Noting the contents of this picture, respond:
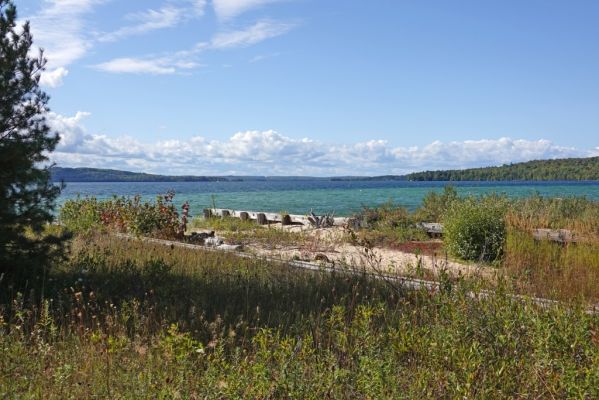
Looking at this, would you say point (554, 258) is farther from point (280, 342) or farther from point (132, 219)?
point (132, 219)

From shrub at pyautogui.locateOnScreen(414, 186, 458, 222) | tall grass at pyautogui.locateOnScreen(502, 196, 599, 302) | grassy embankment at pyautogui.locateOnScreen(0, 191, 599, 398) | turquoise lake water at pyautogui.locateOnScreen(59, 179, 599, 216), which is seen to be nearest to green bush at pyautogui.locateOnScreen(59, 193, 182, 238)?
turquoise lake water at pyautogui.locateOnScreen(59, 179, 599, 216)

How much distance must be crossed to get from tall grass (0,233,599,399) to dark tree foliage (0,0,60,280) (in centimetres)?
54

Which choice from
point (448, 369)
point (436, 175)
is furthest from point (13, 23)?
point (436, 175)

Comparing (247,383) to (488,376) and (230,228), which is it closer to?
(488,376)

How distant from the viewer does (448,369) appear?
177 inches

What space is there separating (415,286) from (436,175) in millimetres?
192186

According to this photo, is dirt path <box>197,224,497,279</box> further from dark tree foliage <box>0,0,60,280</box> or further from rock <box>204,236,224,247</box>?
dark tree foliage <box>0,0,60,280</box>

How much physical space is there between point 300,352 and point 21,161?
460 cm

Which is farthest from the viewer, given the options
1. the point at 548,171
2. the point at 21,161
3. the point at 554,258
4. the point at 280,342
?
the point at 548,171

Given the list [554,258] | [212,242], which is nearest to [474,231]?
[554,258]

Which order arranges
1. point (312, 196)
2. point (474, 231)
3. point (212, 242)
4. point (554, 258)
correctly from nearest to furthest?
point (554, 258) < point (474, 231) < point (212, 242) < point (312, 196)

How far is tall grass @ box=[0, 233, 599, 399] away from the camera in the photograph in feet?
12.3

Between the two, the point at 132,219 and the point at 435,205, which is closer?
the point at 132,219

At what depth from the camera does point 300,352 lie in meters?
4.43
